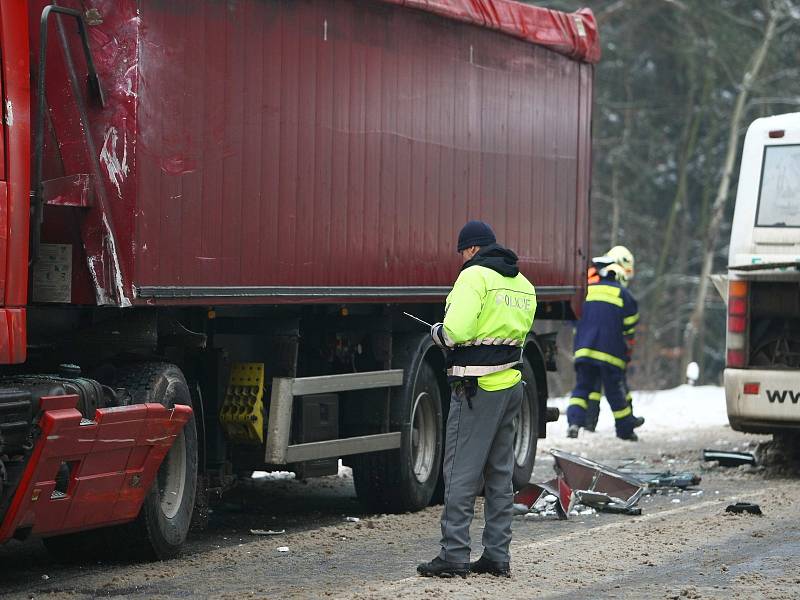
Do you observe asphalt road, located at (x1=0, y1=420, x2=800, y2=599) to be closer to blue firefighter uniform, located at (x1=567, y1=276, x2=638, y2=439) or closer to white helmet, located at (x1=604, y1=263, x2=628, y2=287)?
blue firefighter uniform, located at (x1=567, y1=276, x2=638, y2=439)

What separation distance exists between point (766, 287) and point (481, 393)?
18.9 feet

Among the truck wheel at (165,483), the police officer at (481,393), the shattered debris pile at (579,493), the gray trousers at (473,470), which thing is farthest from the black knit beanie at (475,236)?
the shattered debris pile at (579,493)

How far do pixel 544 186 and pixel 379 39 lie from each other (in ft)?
8.76

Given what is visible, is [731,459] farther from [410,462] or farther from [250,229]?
[250,229]

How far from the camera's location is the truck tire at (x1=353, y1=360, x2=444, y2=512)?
11.2 meters

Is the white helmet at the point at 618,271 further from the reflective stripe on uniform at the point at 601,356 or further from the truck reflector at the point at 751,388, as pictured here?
the truck reflector at the point at 751,388

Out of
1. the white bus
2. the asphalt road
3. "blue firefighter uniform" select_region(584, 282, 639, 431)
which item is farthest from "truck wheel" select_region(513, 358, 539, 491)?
"blue firefighter uniform" select_region(584, 282, 639, 431)

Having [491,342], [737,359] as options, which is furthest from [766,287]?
[491,342]

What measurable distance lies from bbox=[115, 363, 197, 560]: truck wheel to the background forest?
78.9 feet

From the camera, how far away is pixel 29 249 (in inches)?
309

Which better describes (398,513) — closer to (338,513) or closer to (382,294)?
(338,513)

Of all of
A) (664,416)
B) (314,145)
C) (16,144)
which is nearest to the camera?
(16,144)

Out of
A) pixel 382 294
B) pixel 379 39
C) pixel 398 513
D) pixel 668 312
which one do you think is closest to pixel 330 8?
pixel 379 39

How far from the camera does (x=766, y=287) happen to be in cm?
1353
